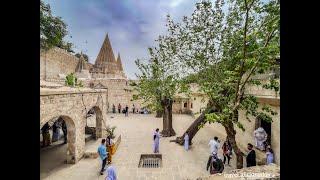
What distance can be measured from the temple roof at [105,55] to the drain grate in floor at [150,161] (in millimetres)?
33351

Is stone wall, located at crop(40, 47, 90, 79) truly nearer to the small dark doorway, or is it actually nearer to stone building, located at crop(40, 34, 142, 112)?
stone building, located at crop(40, 34, 142, 112)

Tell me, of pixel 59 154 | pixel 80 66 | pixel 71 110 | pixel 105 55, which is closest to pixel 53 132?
pixel 59 154

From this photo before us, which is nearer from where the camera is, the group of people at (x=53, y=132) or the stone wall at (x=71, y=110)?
the stone wall at (x=71, y=110)

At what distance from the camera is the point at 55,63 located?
2777cm

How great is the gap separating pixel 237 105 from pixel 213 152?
2.80 meters

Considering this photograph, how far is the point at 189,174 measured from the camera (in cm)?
1034

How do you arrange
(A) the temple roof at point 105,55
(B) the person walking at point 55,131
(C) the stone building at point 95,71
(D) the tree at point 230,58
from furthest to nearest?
(A) the temple roof at point 105,55
(C) the stone building at point 95,71
(B) the person walking at point 55,131
(D) the tree at point 230,58

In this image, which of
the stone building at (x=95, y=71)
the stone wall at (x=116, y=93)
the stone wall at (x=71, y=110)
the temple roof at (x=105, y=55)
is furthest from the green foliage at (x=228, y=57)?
the temple roof at (x=105, y=55)

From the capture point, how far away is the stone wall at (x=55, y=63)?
2441 centimetres

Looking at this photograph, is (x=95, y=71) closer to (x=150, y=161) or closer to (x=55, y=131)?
(x=55, y=131)

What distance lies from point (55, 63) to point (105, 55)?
17.4m

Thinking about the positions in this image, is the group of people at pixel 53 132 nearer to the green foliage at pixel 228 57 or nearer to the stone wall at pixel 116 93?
the green foliage at pixel 228 57

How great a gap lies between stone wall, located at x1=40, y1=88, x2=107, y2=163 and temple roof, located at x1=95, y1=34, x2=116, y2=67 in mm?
31321
